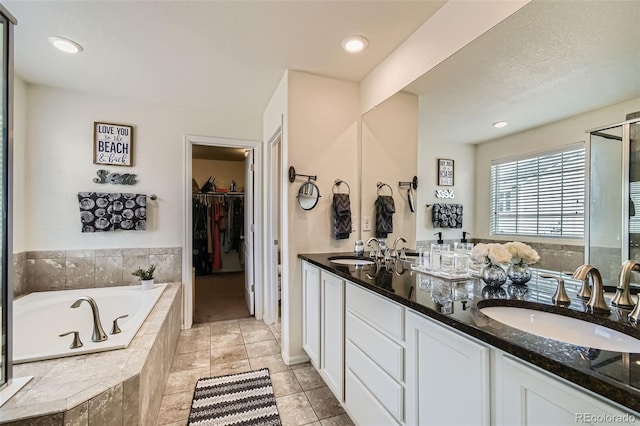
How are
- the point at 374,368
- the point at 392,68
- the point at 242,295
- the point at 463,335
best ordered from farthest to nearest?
the point at 242,295 → the point at 392,68 → the point at 374,368 → the point at 463,335

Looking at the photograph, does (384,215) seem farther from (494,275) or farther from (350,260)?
(494,275)

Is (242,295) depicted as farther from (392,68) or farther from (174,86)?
(392,68)

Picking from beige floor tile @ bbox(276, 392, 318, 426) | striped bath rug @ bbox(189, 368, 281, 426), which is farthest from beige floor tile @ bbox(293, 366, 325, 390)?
striped bath rug @ bbox(189, 368, 281, 426)

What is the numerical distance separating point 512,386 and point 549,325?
365 millimetres

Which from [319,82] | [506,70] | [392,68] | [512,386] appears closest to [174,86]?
[319,82]

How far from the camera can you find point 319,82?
7.84 ft

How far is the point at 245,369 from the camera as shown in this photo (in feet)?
7.44

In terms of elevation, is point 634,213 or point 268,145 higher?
point 268,145

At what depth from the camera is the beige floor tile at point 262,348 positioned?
8.27 feet

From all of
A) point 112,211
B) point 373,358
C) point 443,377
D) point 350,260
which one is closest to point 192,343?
point 112,211

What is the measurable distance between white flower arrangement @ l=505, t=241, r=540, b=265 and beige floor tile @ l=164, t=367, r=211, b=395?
84.3 inches

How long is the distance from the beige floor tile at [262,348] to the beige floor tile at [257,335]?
0.23 feet

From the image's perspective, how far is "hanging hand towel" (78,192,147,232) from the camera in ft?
8.91

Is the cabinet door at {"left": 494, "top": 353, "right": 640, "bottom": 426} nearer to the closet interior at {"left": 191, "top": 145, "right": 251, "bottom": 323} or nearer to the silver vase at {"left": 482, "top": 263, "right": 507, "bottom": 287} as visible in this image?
the silver vase at {"left": 482, "top": 263, "right": 507, "bottom": 287}
